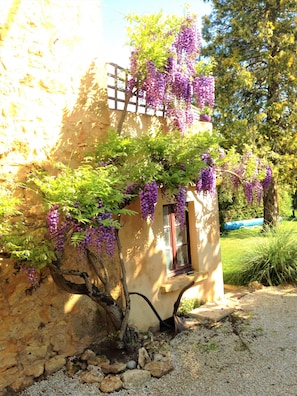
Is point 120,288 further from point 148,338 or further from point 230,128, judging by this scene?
point 230,128

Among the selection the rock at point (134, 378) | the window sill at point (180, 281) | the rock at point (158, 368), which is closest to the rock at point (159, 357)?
the rock at point (158, 368)

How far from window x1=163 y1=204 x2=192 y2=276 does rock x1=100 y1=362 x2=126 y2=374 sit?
1974mm

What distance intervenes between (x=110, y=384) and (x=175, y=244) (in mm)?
2602

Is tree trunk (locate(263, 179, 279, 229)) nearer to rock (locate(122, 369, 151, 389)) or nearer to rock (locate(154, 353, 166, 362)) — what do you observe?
rock (locate(154, 353, 166, 362))

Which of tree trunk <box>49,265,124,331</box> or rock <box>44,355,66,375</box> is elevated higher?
tree trunk <box>49,265,124,331</box>

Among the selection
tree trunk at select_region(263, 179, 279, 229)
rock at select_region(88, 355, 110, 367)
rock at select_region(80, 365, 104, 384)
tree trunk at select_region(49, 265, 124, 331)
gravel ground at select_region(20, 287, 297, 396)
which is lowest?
gravel ground at select_region(20, 287, 297, 396)

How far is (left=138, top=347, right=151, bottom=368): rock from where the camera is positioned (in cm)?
399

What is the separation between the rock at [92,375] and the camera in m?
3.73

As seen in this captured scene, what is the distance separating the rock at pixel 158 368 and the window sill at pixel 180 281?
1.29 meters

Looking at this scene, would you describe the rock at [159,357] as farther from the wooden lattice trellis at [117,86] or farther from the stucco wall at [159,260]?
the wooden lattice trellis at [117,86]

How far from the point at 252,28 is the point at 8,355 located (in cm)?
1296

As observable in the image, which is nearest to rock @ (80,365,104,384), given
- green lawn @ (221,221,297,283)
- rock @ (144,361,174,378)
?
rock @ (144,361,174,378)

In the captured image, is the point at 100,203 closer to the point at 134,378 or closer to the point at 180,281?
the point at 134,378

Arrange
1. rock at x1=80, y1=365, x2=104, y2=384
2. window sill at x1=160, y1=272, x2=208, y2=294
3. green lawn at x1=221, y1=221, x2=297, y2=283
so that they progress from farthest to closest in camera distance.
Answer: green lawn at x1=221, y1=221, x2=297, y2=283
window sill at x1=160, y1=272, x2=208, y2=294
rock at x1=80, y1=365, x2=104, y2=384
